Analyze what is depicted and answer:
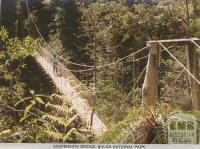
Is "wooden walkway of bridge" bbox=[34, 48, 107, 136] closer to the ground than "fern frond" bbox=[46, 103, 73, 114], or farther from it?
farther from it

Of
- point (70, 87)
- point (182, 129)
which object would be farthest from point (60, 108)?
point (182, 129)

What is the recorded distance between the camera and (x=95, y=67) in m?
3.41

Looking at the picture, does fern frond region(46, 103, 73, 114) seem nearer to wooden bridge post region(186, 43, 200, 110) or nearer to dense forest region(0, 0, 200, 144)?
dense forest region(0, 0, 200, 144)

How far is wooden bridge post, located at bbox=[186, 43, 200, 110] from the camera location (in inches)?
131

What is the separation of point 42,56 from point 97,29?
31 centimetres

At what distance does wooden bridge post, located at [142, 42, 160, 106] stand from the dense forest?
0.02m

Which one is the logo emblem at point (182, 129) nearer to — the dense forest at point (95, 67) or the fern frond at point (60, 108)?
the dense forest at point (95, 67)

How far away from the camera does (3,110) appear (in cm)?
346

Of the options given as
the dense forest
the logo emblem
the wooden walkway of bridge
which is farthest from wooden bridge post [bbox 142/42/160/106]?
the wooden walkway of bridge

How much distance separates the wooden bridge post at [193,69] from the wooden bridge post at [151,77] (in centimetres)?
15

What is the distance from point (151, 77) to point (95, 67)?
28cm

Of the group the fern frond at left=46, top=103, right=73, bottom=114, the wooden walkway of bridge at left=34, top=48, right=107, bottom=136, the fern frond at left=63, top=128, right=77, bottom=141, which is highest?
the wooden walkway of bridge at left=34, top=48, right=107, bottom=136

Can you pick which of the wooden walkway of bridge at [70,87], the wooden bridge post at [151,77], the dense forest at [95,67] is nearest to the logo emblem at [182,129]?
the dense forest at [95,67]

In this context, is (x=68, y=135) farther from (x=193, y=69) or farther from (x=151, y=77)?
(x=193, y=69)
